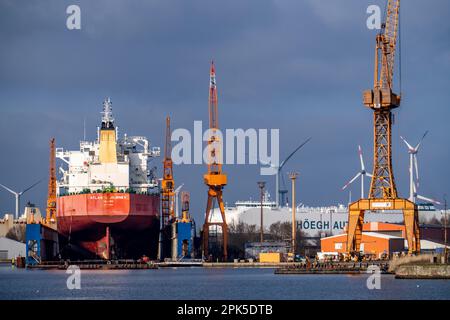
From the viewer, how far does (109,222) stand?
11662 centimetres

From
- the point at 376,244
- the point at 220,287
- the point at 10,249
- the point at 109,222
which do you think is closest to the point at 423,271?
the point at 220,287

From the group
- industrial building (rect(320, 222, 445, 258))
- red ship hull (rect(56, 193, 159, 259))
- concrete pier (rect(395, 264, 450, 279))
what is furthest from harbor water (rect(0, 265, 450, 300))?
industrial building (rect(320, 222, 445, 258))

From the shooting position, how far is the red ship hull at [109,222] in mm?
116938

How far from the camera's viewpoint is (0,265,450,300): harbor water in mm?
69500

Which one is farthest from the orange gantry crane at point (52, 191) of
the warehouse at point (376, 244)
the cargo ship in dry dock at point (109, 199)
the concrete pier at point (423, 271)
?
the concrete pier at point (423, 271)

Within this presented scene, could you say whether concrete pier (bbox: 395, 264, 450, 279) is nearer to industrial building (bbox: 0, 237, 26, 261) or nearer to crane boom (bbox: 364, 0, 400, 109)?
crane boom (bbox: 364, 0, 400, 109)

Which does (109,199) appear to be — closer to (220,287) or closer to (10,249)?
(220,287)

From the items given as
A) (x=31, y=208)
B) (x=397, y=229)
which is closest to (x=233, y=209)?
(x=31, y=208)

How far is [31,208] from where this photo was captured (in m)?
196

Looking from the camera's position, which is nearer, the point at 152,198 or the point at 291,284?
the point at 291,284
